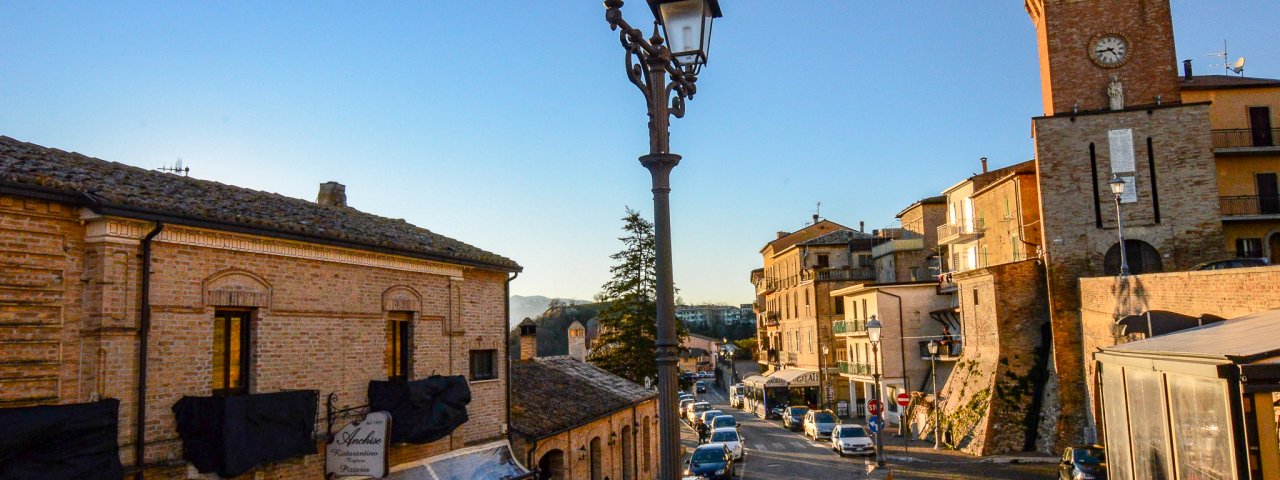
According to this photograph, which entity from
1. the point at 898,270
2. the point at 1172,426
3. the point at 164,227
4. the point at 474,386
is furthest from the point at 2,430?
the point at 898,270

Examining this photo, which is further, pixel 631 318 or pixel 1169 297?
pixel 631 318

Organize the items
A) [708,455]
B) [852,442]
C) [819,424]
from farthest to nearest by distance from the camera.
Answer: [819,424] → [852,442] → [708,455]

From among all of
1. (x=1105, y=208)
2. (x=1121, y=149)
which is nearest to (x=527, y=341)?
(x=1105, y=208)

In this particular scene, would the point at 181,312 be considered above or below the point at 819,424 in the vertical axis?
above

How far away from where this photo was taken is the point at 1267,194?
118 ft

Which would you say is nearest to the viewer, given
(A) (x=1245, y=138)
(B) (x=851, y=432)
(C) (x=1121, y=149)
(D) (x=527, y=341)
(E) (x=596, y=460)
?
(E) (x=596, y=460)

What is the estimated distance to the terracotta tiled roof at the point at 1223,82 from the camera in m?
37.4

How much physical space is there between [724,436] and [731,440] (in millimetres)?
401

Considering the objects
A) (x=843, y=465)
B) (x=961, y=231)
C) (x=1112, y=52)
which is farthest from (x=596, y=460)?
(x=961, y=231)

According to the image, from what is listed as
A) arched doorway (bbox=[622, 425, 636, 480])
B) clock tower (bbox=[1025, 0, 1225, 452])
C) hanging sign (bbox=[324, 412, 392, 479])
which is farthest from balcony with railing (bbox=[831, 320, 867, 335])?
hanging sign (bbox=[324, 412, 392, 479])

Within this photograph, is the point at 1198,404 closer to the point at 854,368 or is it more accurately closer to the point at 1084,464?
the point at 1084,464

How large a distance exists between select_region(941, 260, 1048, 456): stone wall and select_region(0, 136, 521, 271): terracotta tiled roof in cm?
2336

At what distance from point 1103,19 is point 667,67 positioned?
34.5 meters

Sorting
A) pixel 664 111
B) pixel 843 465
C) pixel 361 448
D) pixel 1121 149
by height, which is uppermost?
pixel 1121 149
